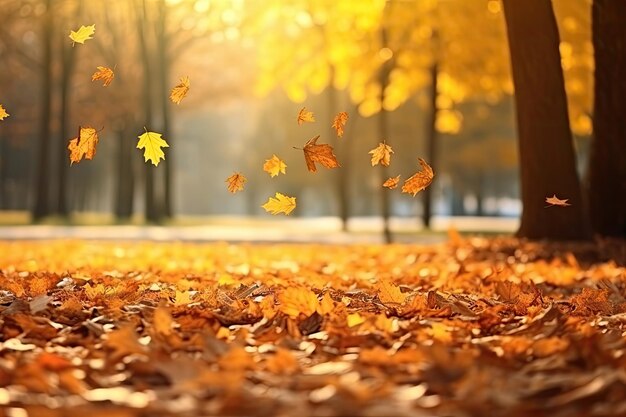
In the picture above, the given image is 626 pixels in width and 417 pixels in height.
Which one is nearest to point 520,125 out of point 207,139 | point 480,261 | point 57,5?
point 480,261

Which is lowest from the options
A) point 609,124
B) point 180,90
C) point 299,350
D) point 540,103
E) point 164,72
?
point 299,350

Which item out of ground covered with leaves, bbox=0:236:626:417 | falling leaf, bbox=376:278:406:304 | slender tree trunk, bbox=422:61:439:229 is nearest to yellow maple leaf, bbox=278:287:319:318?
ground covered with leaves, bbox=0:236:626:417

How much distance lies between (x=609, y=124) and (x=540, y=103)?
1.42 m

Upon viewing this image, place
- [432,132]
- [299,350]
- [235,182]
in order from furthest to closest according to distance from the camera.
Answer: [432,132], [235,182], [299,350]

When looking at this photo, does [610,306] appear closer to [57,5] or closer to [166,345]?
[166,345]

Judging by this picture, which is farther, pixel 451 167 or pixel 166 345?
pixel 451 167

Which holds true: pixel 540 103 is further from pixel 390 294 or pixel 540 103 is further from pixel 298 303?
pixel 298 303

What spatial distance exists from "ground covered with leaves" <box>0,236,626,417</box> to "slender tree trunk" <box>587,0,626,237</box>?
16.3 ft

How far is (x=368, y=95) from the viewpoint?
1852 cm

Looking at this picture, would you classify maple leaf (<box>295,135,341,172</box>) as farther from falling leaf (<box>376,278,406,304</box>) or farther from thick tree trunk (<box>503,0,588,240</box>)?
thick tree trunk (<box>503,0,588,240</box>)

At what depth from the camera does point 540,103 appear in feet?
31.9

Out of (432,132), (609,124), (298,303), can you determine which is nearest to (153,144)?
(298,303)

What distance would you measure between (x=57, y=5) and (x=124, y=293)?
70.1ft

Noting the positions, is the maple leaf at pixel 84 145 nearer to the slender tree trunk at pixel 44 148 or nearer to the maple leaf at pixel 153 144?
the maple leaf at pixel 153 144
